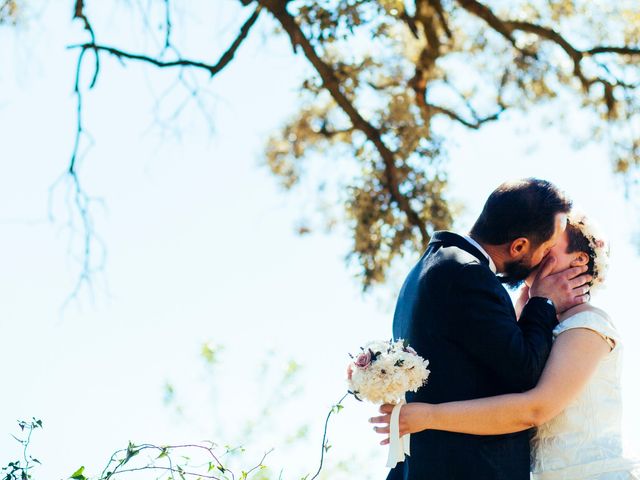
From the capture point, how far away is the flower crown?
3006mm

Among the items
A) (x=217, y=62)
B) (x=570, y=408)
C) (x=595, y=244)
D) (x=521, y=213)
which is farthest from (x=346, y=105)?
(x=570, y=408)

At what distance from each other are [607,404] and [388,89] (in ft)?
15.0

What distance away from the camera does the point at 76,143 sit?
5672mm

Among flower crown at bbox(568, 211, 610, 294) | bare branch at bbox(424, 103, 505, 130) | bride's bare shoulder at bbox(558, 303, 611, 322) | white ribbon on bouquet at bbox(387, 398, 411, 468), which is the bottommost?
white ribbon on bouquet at bbox(387, 398, 411, 468)

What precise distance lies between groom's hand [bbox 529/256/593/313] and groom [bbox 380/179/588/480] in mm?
46

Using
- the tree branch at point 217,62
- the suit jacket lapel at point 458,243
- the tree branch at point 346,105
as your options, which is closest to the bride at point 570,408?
the suit jacket lapel at point 458,243

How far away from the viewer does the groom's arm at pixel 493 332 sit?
8.60ft

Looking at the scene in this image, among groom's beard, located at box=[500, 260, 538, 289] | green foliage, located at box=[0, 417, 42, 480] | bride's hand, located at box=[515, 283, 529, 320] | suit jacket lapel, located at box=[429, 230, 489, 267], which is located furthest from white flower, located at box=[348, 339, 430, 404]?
green foliage, located at box=[0, 417, 42, 480]

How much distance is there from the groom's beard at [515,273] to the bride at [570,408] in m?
0.05

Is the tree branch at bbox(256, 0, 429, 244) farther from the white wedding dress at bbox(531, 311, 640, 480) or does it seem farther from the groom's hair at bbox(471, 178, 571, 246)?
the white wedding dress at bbox(531, 311, 640, 480)

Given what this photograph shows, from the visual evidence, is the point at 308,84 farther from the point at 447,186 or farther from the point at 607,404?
the point at 607,404

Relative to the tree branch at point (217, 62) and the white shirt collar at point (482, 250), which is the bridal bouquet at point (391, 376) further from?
the tree branch at point (217, 62)

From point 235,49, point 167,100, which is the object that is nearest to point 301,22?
point 235,49

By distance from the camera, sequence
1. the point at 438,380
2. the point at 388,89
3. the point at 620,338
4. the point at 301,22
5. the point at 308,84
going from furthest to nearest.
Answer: the point at 388,89 < the point at 308,84 < the point at 301,22 < the point at 620,338 < the point at 438,380
